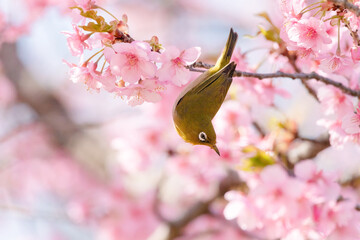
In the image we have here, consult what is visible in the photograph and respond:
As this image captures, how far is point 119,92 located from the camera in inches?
52.8

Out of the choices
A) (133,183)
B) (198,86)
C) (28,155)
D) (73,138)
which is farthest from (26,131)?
(198,86)

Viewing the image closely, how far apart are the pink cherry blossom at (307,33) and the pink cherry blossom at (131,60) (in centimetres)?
44

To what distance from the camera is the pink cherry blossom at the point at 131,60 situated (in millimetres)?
1243

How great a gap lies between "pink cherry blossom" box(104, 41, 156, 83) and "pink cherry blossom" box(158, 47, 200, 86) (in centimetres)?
4

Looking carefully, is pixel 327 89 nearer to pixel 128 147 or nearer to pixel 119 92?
pixel 119 92

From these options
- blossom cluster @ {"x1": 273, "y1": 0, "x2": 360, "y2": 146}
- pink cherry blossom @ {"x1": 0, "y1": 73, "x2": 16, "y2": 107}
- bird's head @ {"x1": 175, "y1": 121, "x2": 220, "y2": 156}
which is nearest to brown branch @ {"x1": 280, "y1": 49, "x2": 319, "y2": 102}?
blossom cluster @ {"x1": 273, "y1": 0, "x2": 360, "y2": 146}

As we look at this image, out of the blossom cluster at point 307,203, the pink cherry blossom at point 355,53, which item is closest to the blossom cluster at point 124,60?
the pink cherry blossom at point 355,53

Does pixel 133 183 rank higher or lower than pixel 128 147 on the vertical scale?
lower

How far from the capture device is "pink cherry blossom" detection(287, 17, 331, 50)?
50.5 inches

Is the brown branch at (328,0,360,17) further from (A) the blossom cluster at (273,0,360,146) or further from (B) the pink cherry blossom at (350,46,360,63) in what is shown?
(B) the pink cherry blossom at (350,46,360,63)

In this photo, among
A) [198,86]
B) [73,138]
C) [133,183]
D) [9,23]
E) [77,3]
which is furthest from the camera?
[73,138]

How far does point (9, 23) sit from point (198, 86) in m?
2.83

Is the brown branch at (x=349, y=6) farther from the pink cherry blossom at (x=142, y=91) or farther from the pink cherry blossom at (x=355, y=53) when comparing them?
the pink cherry blossom at (x=142, y=91)

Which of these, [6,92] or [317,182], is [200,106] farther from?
[6,92]
